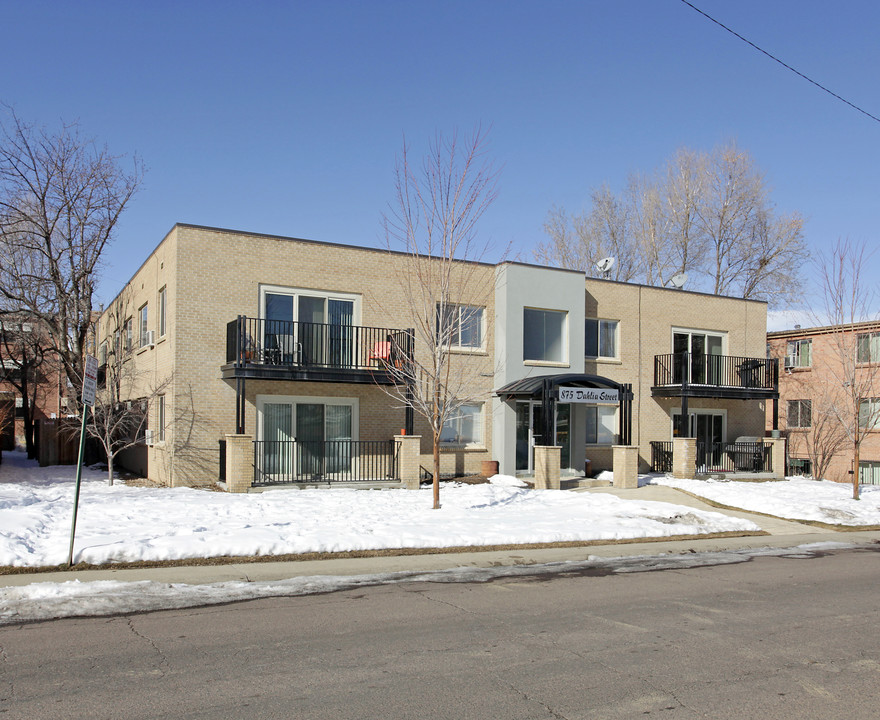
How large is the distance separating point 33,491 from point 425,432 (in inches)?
393

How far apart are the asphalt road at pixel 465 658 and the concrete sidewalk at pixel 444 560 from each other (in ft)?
4.75

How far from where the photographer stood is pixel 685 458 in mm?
23062

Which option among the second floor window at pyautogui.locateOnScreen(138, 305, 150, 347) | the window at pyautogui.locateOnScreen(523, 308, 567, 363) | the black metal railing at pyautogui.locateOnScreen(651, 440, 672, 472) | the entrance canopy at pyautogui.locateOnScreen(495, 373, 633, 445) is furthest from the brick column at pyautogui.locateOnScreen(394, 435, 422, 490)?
the black metal railing at pyautogui.locateOnScreen(651, 440, 672, 472)

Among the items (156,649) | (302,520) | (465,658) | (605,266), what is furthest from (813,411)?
(156,649)

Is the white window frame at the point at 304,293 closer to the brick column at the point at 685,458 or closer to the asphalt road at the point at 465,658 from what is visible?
the brick column at the point at 685,458

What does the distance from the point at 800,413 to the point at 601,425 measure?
1431 centimetres

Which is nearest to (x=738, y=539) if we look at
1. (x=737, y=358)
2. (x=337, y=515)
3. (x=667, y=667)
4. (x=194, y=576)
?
(x=337, y=515)

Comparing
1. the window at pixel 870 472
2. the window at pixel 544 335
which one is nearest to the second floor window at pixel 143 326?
the window at pixel 544 335

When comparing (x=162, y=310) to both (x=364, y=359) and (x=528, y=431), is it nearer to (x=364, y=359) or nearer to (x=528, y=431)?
(x=364, y=359)

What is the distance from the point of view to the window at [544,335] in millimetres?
23078

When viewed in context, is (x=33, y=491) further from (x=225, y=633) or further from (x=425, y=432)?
(x=225, y=633)

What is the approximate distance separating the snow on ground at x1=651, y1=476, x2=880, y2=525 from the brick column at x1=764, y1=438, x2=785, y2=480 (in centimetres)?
59

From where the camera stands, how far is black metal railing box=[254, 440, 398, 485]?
61.1ft

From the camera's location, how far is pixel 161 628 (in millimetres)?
6938
